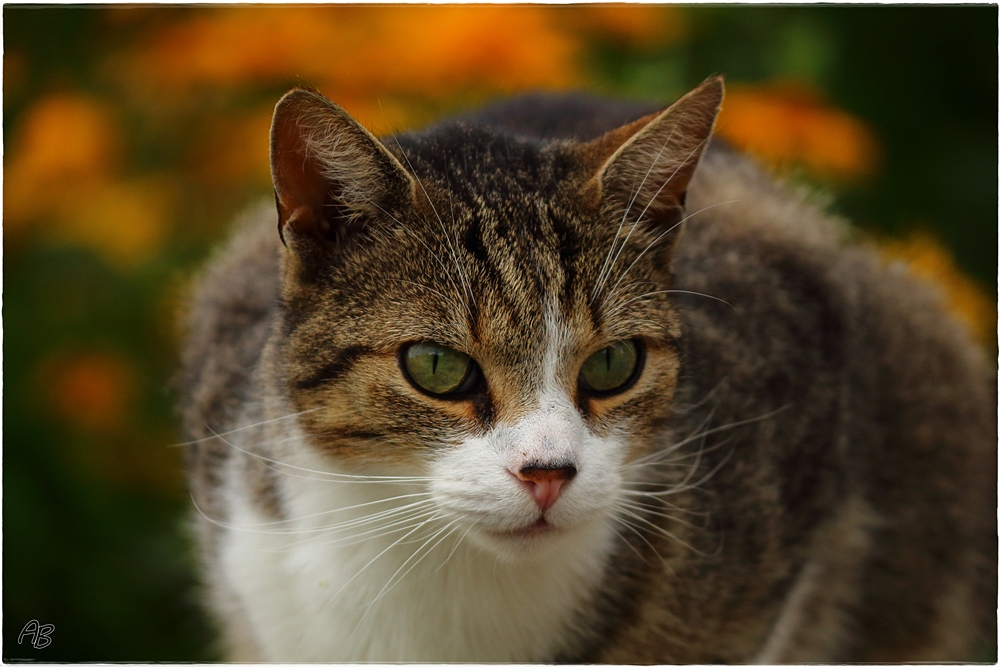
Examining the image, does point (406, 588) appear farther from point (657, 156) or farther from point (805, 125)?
point (805, 125)

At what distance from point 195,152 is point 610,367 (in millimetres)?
1145

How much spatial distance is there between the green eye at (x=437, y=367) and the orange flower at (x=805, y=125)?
1.02 m

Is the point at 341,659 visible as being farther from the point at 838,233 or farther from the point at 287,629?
the point at 838,233

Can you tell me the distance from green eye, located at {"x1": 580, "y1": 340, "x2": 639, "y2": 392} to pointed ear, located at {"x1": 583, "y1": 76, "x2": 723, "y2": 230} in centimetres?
21

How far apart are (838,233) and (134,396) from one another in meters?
1.57

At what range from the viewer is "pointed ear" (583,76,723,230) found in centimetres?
162

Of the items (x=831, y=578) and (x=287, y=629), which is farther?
(x=831, y=578)

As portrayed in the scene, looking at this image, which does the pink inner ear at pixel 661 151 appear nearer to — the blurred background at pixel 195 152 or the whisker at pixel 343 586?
the blurred background at pixel 195 152

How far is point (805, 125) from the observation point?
2357mm

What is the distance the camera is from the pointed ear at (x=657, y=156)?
5.31 ft

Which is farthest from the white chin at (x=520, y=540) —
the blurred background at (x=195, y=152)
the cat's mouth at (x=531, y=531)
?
Result: the blurred background at (x=195, y=152)

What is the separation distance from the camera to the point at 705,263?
2139 millimetres

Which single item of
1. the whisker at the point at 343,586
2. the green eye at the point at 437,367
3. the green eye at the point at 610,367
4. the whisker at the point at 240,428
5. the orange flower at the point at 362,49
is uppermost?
the orange flower at the point at 362,49

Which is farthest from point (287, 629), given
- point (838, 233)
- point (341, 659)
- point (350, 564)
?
point (838, 233)
